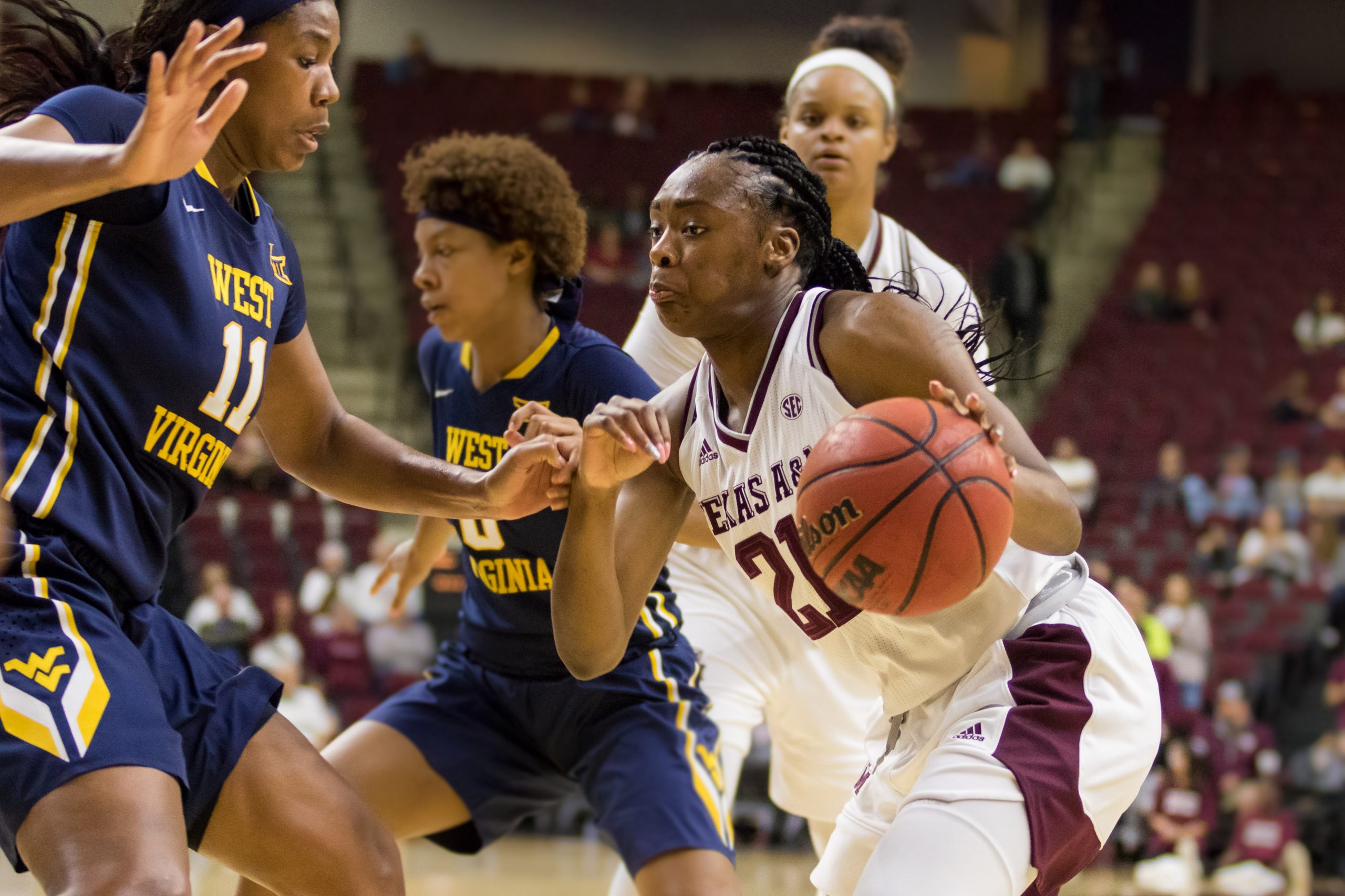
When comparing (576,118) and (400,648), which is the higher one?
(576,118)

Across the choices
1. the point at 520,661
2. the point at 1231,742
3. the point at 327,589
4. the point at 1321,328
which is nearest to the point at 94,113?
the point at 520,661

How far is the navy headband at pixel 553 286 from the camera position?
3682 millimetres

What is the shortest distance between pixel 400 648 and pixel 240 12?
692cm

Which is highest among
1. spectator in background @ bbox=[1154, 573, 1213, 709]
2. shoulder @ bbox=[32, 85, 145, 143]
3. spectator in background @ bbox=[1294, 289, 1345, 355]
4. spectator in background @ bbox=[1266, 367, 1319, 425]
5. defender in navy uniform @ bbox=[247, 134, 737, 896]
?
shoulder @ bbox=[32, 85, 145, 143]

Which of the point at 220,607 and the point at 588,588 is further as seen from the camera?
the point at 220,607

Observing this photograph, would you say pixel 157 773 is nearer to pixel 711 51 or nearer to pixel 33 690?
pixel 33 690

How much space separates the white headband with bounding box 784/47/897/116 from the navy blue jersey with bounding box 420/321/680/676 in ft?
4.24

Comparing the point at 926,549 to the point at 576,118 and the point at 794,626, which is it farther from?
the point at 576,118

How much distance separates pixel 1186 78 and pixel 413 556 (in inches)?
656

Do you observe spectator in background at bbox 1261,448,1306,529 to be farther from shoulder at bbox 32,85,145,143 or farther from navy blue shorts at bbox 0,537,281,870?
shoulder at bbox 32,85,145,143

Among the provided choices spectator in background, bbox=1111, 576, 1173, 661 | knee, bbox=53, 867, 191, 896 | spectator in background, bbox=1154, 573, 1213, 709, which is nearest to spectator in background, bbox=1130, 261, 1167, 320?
spectator in background, bbox=1154, 573, 1213, 709

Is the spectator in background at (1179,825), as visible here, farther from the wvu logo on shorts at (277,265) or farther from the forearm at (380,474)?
the wvu logo on shorts at (277,265)

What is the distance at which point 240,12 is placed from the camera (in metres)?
2.63

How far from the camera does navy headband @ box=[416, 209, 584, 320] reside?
12.1 ft
